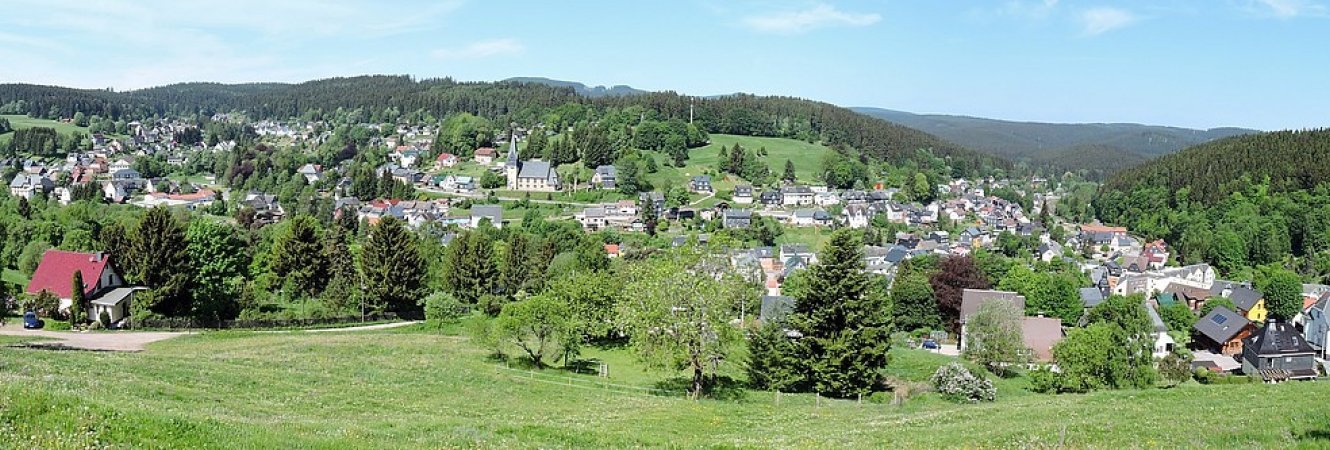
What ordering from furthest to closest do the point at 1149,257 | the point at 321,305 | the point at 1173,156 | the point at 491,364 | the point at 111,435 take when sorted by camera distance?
the point at 1173,156 < the point at 1149,257 < the point at 321,305 < the point at 491,364 < the point at 111,435

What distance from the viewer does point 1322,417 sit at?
534 inches

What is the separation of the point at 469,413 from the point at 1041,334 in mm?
37560

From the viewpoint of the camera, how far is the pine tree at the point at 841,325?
28328 mm

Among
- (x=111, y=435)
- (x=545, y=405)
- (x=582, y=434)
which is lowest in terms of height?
(x=545, y=405)

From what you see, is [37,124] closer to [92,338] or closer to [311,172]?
[311,172]

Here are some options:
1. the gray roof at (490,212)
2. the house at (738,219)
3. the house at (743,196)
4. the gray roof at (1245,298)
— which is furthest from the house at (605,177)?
the gray roof at (1245,298)

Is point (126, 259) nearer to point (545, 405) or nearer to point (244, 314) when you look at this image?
point (244, 314)

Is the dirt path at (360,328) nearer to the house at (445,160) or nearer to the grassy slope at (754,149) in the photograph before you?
the grassy slope at (754,149)

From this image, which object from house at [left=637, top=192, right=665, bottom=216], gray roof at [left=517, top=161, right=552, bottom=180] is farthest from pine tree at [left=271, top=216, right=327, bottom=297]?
gray roof at [left=517, top=161, right=552, bottom=180]

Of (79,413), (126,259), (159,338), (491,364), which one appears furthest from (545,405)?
(126,259)

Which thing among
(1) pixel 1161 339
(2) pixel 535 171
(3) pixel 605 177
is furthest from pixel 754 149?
(1) pixel 1161 339

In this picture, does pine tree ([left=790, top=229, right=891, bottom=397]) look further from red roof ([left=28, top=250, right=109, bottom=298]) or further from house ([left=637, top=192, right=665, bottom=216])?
house ([left=637, top=192, right=665, bottom=216])

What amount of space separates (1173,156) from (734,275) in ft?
457

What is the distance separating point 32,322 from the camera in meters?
37.8
